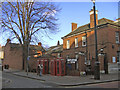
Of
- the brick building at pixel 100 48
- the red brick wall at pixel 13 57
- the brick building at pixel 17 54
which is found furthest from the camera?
the red brick wall at pixel 13 57

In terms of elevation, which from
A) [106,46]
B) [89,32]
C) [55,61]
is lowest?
[55,61]

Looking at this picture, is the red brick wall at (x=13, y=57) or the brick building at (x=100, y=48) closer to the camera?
the brick building at (x=100, y=48)

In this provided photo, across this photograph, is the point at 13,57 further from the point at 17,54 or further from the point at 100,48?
the point at 100,48

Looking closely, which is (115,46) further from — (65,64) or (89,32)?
(65,64)

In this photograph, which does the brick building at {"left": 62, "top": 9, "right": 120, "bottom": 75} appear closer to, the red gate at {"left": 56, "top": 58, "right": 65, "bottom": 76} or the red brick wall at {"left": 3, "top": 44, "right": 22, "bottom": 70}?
the red gate at {"left": 56, "top": 58, "right": 65, "bottom": 76}

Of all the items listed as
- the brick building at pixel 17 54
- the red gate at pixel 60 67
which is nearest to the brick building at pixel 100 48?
the red gate at pixel 60 67

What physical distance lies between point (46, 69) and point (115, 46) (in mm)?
12134

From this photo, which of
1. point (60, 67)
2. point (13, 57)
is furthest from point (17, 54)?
point (60, 67)

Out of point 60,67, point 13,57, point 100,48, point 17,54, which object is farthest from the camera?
point 13,57

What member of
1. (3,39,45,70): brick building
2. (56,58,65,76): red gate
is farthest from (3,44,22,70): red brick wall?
(56,58,65,76): red gate

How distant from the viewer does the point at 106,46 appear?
2167 cm

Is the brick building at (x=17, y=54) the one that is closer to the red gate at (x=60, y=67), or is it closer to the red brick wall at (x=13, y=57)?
the red brick wall at (x=13, y=57)

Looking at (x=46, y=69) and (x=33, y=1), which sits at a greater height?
(x=33, y=1)

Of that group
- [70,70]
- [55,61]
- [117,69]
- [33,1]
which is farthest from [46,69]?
[33,1]
